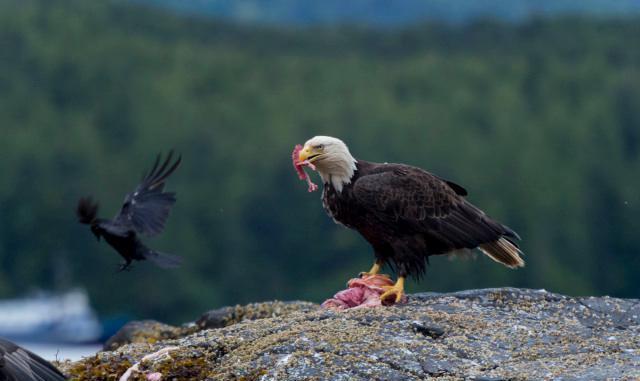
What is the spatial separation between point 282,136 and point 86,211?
50890 millimetres

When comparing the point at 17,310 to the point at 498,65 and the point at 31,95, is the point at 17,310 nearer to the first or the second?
the point at 31,95

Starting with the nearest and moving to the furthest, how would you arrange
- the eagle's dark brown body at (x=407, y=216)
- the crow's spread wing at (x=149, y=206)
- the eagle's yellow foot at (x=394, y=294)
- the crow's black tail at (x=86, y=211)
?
the eagle's yellow foot at (x=394, y=294) → the eagle's dark brown body at (x=407, y=216) → the crow's black tail at (x=86, y=211) → the crow's spread wing at (x=149, y=206)

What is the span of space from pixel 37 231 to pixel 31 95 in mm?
14078

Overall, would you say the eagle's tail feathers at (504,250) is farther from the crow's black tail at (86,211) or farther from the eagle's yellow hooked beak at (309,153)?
the crow's black tail at (86,211)

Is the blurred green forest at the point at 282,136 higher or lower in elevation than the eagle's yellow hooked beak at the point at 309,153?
higher

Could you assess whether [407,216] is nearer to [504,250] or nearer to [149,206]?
[504,250]

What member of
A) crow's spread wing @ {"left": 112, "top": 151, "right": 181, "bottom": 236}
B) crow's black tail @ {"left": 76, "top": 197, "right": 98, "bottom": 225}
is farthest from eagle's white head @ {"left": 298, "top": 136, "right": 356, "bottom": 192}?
crow's black tail @ {"left": 76, "top": 197, "right": 98, "bottom": 225}

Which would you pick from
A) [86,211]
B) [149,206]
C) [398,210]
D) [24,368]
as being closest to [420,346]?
[398,210]

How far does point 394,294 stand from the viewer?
9617mm

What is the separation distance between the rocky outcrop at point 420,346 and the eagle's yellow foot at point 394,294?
163 millimetres

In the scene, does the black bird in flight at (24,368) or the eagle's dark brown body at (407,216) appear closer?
the black bird in flight at (24,368)

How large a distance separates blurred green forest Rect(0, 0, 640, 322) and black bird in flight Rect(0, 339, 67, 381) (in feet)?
131

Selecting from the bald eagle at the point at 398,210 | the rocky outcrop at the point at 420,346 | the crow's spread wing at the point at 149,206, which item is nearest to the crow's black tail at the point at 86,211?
the crow's spread wing at the point at 149,206

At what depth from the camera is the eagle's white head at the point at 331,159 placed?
981 centimetres
